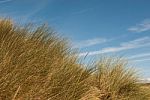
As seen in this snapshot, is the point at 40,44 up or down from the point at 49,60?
up

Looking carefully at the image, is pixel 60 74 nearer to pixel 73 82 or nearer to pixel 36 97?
pixel 73 82

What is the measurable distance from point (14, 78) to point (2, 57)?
18.9 inches

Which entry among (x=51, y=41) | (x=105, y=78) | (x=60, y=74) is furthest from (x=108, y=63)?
(x=60, y=74)

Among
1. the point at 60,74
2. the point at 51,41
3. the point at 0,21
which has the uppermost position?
the point at 0,21

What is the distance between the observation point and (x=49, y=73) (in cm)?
713

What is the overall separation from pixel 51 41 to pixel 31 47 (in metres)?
1.76

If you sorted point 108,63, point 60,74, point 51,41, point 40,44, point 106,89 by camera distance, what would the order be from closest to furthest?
1. point 60,74
2. point 40,44
3. point 51,41
4. point 106,89
5. point 108,63

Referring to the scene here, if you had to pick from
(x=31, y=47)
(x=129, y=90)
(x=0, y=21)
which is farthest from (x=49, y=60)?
(x=129, y=90)

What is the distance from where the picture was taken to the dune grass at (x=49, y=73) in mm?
6363

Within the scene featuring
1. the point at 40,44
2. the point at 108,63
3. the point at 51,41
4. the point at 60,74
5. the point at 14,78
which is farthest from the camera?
the point at 108,63

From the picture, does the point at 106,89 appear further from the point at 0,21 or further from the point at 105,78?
the point at 0,21

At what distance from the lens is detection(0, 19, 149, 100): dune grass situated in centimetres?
636

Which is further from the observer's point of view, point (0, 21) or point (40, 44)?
point (0, 21)

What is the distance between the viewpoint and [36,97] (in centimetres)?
644
